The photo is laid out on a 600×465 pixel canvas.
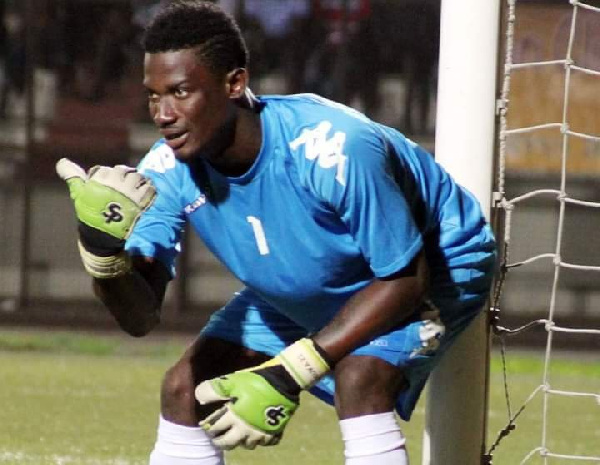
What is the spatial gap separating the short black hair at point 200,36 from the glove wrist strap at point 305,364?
2.63 feet

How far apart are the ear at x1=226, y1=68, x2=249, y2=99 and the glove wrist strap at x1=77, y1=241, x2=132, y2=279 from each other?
53 cm

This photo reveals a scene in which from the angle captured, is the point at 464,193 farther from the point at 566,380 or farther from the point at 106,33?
the point at 106,33

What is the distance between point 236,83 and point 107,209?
51 centimetres

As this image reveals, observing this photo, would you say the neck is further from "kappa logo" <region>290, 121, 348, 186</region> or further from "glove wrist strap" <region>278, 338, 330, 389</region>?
"glove wrist strap" <region>278, 338, 330, 389</region>

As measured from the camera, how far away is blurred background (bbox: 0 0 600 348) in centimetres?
1018

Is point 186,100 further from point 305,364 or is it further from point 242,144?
point 305,364

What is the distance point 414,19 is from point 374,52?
37cm

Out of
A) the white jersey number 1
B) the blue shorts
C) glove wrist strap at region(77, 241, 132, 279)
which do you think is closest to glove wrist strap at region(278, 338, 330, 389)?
the blue shorts

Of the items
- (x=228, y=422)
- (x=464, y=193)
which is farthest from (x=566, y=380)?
(x=228, y=422)

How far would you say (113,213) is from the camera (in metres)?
3.85

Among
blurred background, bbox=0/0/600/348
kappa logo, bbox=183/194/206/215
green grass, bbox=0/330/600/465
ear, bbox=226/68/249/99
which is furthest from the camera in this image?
blurred background, bbox=0/0/600/348

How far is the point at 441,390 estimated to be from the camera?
4660mm

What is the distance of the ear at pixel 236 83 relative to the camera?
3.97 metres

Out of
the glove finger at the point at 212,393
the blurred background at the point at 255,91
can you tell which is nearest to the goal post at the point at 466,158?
the glove finger at the point at 212,393
